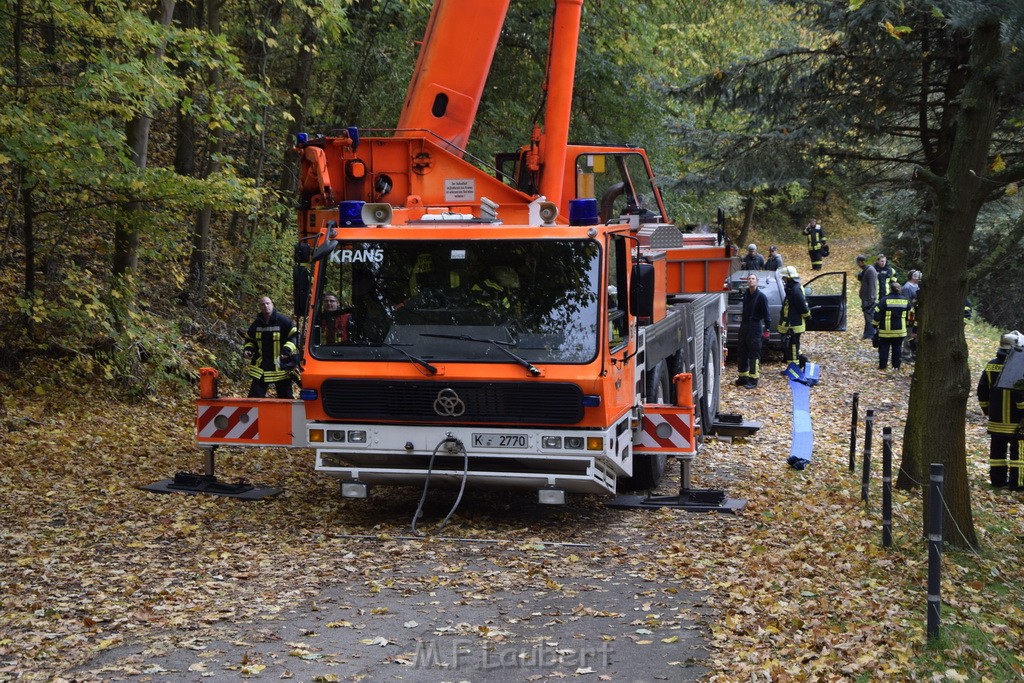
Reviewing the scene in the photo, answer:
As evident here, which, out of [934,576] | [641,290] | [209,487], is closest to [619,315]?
[641,290]

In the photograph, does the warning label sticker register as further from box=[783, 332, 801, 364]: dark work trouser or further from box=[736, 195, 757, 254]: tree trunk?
box=[736, 195, 757, 254]: tree trunk

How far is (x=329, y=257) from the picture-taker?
30.6ft

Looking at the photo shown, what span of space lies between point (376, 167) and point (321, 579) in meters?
4.28

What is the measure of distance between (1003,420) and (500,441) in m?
6.25

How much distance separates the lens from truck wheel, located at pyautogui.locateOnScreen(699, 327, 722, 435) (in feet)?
47.4

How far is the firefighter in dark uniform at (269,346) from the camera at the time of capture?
13.6 m

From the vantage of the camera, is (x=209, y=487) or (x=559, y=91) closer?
(x=209, y=487)

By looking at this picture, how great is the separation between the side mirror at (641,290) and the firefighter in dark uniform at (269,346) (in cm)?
540

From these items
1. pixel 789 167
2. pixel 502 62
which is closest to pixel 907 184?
pixel 789 167

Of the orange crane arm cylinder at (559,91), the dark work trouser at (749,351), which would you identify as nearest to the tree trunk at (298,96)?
the dark work trouser at (749,351)

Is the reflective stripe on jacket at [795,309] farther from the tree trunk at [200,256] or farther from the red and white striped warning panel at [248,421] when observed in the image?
the red and white striped warning panel at [248,421]

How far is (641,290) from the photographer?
373 inches

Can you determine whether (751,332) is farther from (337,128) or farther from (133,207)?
(133,207)

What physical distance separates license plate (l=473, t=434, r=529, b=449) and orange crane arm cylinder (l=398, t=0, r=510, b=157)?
325 centimetres
